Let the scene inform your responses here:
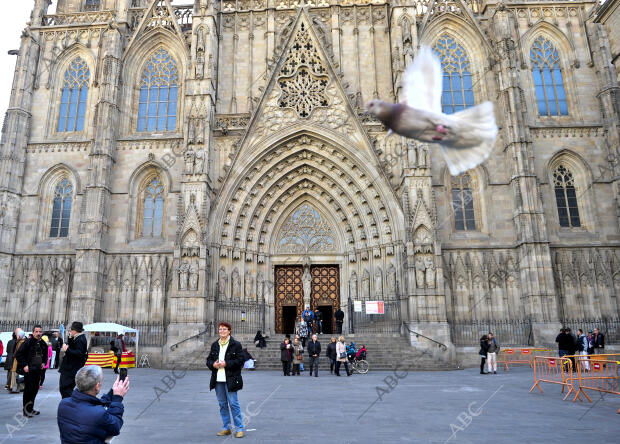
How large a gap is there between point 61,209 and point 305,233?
12.6 meters

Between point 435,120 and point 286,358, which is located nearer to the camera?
point 435,120

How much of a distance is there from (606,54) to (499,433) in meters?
24.3

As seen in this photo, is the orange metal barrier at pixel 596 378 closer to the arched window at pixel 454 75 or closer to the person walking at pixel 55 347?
the arched window at pixel 454 75

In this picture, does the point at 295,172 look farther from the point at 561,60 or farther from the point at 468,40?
the point at 561,60

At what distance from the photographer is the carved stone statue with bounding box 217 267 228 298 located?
21294 mm

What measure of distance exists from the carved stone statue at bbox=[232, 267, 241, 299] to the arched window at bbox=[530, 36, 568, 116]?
17736 mm

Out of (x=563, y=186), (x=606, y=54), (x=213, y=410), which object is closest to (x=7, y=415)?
(x=213, y=410)

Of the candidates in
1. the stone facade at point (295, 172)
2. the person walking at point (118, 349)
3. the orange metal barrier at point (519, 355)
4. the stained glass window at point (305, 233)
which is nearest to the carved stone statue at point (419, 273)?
the stone facade at point (295, 172)

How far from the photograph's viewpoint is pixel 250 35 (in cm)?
2555

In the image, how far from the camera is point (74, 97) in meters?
25.4

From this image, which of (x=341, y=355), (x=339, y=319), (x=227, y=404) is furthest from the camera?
(x=339, y=319)

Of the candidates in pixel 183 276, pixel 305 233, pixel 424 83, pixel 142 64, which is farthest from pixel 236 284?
pixel 424 83

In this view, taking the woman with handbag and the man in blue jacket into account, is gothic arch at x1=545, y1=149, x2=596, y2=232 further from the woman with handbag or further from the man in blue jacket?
the man in blue jacket

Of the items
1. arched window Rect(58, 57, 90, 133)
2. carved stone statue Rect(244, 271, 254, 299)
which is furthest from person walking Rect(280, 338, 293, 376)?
arched window Rect(58, 57, 90, 133)
